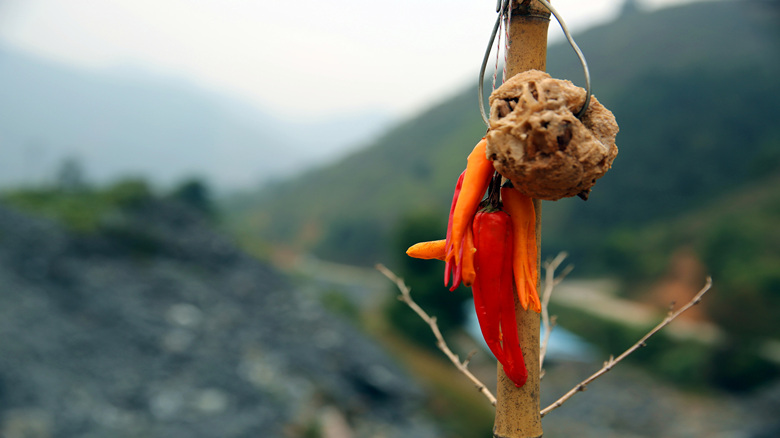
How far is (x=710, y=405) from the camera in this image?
16.3 m

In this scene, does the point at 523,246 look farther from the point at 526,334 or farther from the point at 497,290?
the point at 526,334

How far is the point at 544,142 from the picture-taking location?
1.34 meters

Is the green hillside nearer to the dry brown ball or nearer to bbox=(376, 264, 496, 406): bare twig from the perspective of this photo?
bbox=(376, 264, 496, 406): bare twig

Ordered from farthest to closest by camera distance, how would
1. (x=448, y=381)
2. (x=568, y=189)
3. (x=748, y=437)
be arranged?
(x=748, y=437) → (x=448, y=381) → (x=568, y=189)

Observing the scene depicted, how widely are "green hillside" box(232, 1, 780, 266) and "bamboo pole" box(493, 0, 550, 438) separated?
26968 millimetres

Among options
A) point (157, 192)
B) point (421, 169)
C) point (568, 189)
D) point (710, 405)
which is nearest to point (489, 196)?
point (568, 189)

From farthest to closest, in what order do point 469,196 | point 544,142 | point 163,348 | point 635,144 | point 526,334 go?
point 635,144 → point 163,348 → point 526,334 → point 469,196 → point 544,142

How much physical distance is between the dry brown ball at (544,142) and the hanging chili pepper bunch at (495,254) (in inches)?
3.8

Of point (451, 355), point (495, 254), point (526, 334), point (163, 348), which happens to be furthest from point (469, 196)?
point (163, 348)

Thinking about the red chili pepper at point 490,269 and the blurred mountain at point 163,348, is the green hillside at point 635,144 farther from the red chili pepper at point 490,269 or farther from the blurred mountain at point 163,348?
the red chili pepper at point 490,269

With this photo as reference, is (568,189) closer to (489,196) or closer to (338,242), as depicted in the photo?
(489,196)

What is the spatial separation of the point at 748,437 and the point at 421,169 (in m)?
27.5

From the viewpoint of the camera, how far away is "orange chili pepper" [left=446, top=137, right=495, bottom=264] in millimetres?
1422

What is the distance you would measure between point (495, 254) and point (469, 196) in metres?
0.17
